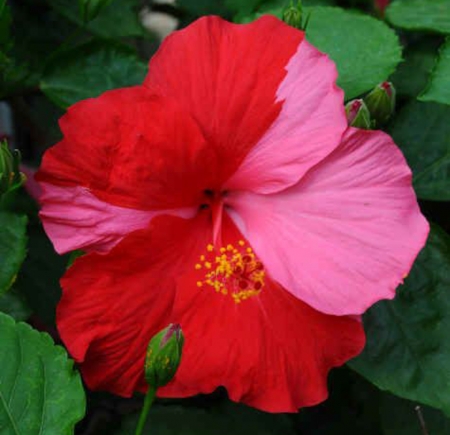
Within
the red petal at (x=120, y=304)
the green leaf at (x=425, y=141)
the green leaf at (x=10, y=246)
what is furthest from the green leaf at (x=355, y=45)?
the green leaf at (x=10, y=246)

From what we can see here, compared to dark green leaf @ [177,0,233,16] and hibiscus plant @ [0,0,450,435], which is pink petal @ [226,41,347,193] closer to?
hibiscus plant @ [0,0,450,435]

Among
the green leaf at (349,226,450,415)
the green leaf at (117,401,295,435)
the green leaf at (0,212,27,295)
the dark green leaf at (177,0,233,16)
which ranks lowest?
the green leaf at (117,401,295,435)

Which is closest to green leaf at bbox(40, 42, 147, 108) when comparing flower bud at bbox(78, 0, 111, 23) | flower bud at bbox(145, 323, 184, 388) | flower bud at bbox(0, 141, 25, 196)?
flower bud at bbox(78, 0, 111, 23)

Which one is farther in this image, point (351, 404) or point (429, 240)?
point (351, 404)

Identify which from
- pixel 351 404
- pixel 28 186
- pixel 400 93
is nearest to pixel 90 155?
pixel 28 186

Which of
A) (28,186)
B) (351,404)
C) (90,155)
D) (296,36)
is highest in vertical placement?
(296,36)

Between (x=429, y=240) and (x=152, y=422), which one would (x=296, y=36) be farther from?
(x=152, y=422)

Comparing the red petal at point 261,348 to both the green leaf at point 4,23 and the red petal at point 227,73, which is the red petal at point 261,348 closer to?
the red petal at point 227,73
